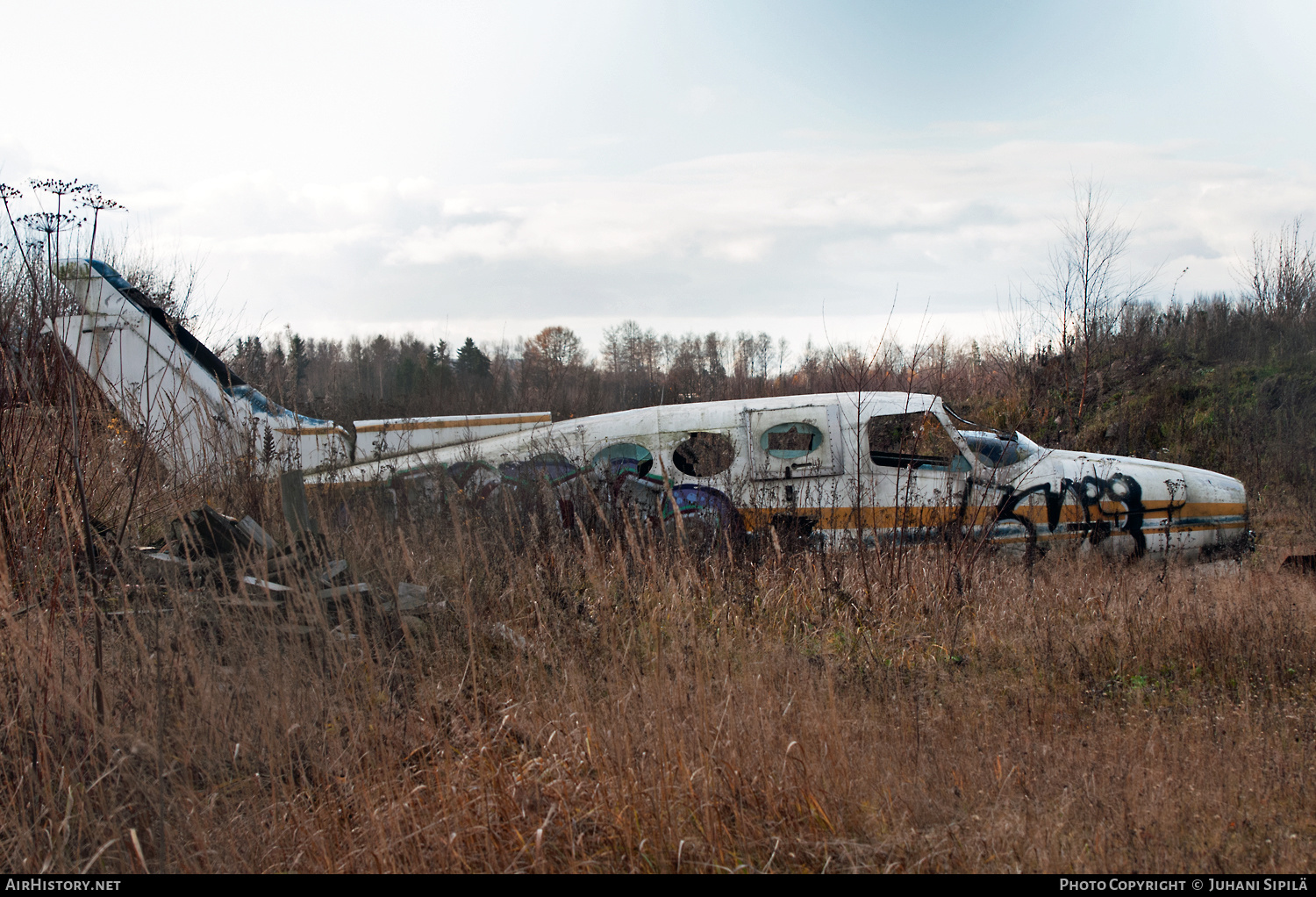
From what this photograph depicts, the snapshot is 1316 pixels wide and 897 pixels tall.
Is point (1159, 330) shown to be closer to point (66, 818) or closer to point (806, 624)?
point (806, 624)

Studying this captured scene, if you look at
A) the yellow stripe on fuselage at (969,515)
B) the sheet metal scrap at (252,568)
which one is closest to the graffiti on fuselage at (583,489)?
the yellow stripe on fuselage at (969,515)

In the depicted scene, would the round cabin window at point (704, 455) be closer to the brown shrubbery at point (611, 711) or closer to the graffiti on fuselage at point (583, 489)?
the graffiti on fuselage at point (583, 489)

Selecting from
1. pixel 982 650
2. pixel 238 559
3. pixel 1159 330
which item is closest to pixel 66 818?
pixel 238 559

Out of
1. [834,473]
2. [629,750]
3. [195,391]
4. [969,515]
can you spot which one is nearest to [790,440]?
[834,473]

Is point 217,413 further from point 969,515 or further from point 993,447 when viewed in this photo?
point 993,447

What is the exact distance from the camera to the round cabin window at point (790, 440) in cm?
762

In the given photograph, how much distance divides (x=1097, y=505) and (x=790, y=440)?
2.94 meters

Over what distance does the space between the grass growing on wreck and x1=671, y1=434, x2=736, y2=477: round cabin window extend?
2.74m

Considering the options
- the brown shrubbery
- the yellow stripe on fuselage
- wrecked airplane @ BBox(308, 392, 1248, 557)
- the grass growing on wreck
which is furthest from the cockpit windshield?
the grass growing on wreck

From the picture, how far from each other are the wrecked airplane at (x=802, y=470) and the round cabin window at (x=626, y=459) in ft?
0.05

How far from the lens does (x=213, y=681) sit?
348 cm

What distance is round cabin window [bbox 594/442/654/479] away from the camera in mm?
7547

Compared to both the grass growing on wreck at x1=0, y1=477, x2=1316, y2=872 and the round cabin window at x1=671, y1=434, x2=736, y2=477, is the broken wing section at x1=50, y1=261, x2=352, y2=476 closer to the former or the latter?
the round cabin window at x1=671, y1=434, x2=736, y2=477

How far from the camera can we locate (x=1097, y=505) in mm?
7457
